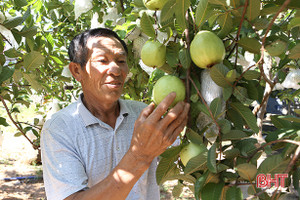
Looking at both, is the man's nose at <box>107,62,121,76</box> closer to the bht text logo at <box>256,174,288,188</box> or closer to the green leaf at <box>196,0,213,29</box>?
the green leaf at <box>196,0,213,29</box>

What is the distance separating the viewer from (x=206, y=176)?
0.66 m

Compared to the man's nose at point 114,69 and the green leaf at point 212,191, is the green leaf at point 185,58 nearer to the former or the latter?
the green leaf at point 212,191

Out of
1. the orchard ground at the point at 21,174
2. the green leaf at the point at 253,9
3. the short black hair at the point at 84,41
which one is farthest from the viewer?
the orchard ground at the point at 21,174

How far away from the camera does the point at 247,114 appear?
0.74 m

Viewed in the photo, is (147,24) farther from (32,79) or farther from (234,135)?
(32,79)

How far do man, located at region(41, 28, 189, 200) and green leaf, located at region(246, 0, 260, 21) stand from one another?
322 millimetres

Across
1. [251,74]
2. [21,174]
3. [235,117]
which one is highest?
[251,74]

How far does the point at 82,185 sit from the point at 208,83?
1.95 ft

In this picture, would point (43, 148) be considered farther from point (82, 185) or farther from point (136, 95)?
point (136, 95)

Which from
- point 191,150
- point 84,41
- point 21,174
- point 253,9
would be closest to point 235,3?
point 253,9

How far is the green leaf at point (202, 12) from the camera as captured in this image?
28.6 inches

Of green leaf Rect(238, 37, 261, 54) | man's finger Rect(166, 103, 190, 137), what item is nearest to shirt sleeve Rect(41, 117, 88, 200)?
man's finger Rect(166, 103, 190, 137)

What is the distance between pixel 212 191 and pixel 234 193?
0.16 ft

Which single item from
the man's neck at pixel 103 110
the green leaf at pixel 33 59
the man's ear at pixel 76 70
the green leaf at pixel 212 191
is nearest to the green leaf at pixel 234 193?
the green leaf at pixel 212 191
